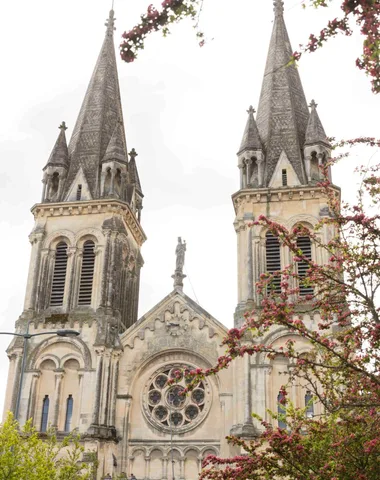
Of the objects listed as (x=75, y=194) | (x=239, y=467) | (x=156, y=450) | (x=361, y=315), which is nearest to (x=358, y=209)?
(x=361, y=315)

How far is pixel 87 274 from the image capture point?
32.6m

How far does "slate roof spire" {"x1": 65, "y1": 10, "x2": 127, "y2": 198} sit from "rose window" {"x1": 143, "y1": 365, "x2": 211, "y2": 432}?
1009 cm

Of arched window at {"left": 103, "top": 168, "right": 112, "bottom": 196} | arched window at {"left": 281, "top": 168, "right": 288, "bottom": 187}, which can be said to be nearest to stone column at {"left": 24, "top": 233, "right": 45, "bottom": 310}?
arched window at {"left": 103, "top": 168, "right": 112, "bottom": 196}

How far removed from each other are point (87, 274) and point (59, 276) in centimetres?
135

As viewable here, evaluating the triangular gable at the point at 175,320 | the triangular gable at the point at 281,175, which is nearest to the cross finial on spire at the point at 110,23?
the triangular gable at the point at 281,175

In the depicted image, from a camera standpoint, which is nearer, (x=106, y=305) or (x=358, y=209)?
(x=358, y=209)

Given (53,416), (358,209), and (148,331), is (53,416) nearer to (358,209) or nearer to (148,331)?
(148,331)

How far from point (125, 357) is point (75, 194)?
8815mm

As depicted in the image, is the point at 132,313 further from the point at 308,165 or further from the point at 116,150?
the point at 308,165

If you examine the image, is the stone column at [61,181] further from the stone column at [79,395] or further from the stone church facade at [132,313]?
the stone column at [79,395]

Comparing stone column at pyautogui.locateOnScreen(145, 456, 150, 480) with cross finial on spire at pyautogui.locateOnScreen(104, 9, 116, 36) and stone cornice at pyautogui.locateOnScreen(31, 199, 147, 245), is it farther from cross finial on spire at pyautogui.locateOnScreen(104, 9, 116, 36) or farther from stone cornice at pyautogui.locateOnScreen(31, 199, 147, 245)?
cross finial on spire at pyautogui.locateOnScreen(104, 9, 116, 36)

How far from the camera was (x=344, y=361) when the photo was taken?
11.5m

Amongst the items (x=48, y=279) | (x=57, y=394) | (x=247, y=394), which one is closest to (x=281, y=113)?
(x=48, y=279)

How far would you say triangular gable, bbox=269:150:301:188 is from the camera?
33156mm
